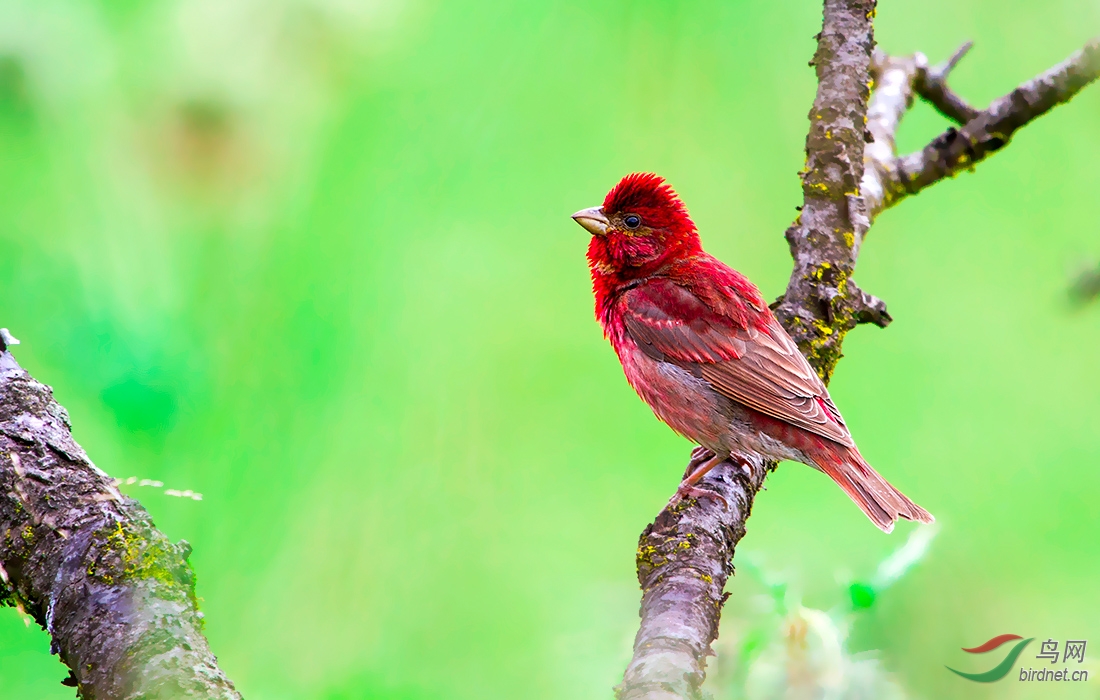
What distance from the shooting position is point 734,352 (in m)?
3.40

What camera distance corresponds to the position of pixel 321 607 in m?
3.23

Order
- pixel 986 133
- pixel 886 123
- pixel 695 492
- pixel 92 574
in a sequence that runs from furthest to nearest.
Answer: pixel 886 123 → pixel 986 133 → pixel 695 492 → pixel 92 574

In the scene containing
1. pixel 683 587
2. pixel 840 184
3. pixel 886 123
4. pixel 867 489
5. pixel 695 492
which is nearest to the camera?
pixel 683 587

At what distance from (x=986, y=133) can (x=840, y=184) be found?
0.82m

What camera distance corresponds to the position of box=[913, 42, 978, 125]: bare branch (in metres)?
4.25

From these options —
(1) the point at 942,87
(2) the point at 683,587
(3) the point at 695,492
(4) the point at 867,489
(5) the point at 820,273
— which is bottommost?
(2) the point at 683,587

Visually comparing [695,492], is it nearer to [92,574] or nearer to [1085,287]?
[1085,287]

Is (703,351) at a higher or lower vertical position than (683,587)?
higher

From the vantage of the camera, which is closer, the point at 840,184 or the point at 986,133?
the point at 840,184

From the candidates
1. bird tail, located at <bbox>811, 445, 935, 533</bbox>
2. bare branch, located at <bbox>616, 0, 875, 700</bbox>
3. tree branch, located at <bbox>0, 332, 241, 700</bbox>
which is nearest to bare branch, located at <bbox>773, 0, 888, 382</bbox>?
bare branch, located at <bbox>616, 0, 875, 700</bbox>

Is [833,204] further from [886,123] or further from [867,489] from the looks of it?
[867,489]

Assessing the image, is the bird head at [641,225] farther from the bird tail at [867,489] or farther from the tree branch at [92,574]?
the tree branch at [92,574]

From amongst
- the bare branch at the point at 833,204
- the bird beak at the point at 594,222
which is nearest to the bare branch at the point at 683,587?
the bare branch at the point at 833,204

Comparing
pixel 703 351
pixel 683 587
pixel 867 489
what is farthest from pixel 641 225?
pixel 683 587
